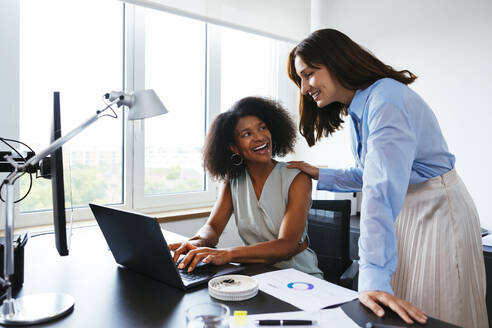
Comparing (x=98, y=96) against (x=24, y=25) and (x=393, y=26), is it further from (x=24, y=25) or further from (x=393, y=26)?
(x=393, y=26)

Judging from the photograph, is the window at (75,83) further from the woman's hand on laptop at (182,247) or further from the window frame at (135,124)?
the woman's hand on laptop at (182,247)

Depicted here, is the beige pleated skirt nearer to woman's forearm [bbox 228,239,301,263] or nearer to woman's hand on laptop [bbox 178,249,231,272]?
woman's forearm [bbox 228,239,301,263]

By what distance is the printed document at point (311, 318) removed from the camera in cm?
80

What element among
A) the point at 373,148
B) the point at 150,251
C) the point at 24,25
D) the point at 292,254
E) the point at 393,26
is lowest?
the point at 292,254

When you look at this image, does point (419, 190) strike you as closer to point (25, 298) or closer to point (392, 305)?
point (392, 305)

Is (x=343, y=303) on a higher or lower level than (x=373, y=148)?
lower

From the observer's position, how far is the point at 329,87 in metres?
1.35

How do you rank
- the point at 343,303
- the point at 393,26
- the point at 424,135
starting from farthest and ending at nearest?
1. the point at 393,26
2. the point at 424,135
3. the point at 343,303

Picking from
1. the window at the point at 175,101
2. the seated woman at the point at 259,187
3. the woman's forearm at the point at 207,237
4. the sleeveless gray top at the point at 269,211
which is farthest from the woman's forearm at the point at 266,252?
the window at the point at 175,101

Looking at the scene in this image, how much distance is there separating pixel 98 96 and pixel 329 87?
55.9 inches

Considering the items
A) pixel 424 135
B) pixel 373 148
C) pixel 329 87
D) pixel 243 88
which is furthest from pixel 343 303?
pixel 243 88

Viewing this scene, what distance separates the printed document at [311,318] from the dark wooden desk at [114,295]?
0.07ft

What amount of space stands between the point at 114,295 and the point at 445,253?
104 cm

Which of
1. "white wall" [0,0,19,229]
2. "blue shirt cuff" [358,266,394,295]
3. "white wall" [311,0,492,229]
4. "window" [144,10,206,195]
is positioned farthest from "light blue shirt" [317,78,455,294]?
"white wall" [0,0,19,229]
